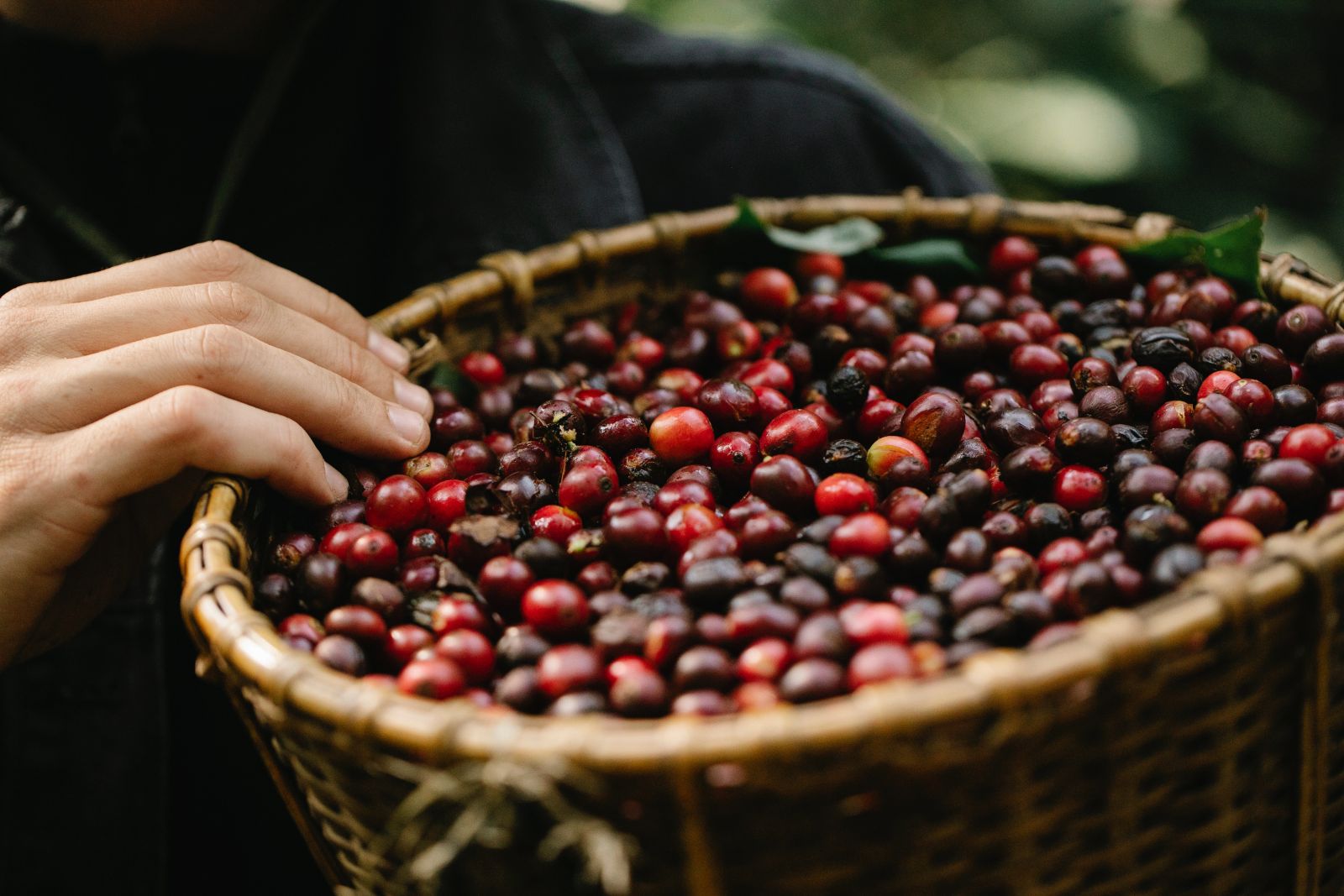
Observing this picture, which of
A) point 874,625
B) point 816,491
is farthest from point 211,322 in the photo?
point 874,625

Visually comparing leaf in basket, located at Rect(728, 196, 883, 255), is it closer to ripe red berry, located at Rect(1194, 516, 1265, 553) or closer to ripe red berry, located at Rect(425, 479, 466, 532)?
ripe red berry, located at Rect(425, 479, 466, 532)

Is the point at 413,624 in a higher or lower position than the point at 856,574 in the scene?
lower

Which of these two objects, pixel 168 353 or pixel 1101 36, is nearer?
pixel 168 353

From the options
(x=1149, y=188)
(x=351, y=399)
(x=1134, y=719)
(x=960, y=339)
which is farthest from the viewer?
(x=1149, y=188)

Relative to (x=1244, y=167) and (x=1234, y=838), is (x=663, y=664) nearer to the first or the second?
(x=1234, y=838)

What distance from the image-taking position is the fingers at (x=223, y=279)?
4.62 ft

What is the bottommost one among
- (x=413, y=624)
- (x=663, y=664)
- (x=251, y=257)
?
(x=413, y=624)

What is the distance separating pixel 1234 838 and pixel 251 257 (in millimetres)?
1446

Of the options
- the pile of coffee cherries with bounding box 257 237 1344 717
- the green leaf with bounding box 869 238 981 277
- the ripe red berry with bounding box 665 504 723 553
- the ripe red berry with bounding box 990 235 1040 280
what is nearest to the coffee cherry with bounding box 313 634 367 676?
the pile of coffee cherries with bounding box 257 237 1344 717

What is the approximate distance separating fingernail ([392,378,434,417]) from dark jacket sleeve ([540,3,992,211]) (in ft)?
4.13

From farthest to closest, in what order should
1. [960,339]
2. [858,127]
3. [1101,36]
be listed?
[1101,36]
[858,127]
[960,339]

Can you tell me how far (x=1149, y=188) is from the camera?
4066 millimetres

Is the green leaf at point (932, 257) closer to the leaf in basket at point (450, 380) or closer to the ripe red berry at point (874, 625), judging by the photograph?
the leaf in basket at point (450, 380)

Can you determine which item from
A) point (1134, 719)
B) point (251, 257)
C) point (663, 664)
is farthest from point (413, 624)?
point (1134, 719)
